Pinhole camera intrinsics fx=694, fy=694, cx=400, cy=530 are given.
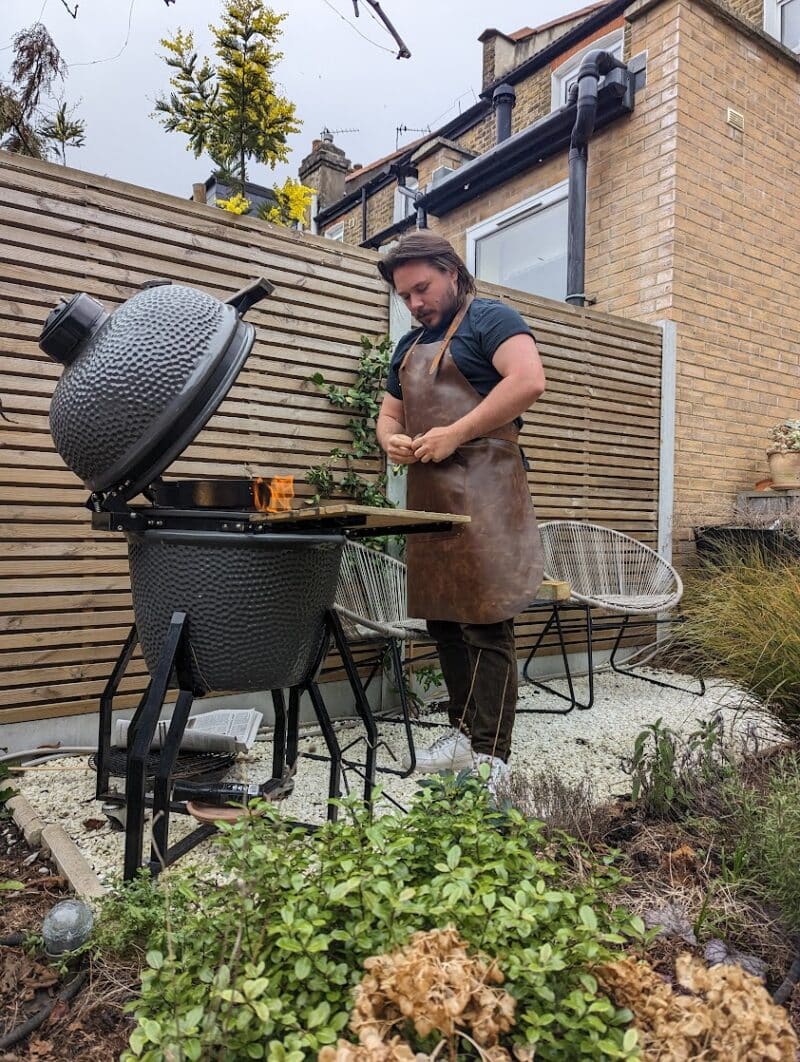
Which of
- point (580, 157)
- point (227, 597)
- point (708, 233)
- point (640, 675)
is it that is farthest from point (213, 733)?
point (580, 157)

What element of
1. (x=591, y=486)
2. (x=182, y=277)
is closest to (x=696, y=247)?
(x=591, y=486)

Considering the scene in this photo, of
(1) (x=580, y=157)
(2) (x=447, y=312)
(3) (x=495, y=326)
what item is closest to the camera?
(3) (x=495, y=326)

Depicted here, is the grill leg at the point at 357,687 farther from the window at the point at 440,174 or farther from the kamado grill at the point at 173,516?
the window at the point at 440,174

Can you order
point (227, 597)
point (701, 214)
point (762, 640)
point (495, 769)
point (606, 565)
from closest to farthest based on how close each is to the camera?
point (227, 597) → point (495, 769) → point (762, 640) → point (606, 565) → point (701, 214)

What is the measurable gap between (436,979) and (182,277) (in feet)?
9.42

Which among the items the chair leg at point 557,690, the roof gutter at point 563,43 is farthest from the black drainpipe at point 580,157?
the chair leg at point 557,690

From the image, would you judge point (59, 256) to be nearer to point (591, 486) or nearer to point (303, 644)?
point (303, 644)

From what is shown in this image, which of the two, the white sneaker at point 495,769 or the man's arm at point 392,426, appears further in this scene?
the man's arm at point 392,426

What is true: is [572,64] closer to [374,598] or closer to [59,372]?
[374,598]

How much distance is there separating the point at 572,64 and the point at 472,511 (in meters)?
7.67

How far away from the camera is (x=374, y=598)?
330cm

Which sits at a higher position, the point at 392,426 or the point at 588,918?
the point at 392,426

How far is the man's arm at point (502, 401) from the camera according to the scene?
6.63 feet

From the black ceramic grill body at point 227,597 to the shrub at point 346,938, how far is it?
19.6 inches
